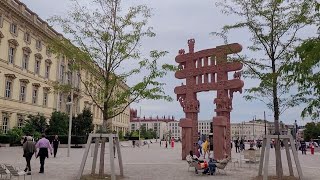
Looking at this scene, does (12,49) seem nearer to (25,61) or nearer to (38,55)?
(25,61)

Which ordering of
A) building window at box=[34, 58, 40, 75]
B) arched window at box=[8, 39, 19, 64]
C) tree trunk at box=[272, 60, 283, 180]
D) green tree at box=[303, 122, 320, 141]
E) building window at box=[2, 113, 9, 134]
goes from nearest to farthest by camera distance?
1. tree trunk at box=[272, 60, 283, 180]
2. building window at box=[2, 113, 9, 134]
3. arched window at box=[8, 39, 19, 64]
4. building window at box=[34, 58, 40, 75]
5. green tree at box=[303, 122, 320, 141]

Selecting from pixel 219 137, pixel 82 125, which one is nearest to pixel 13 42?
pixel 82 125

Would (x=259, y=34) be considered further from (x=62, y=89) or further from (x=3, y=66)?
(x=3, y=66)

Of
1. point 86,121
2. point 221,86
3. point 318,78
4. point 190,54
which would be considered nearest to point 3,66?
point 86,121

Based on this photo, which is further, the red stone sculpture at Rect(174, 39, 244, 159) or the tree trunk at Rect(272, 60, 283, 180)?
the red stone sculpture at Rect(174, 39, 244, 159)

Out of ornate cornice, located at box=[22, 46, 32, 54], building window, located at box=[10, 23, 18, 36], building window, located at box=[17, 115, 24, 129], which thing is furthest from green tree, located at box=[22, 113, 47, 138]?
building window, located at box=[10, 23, 18, 36]

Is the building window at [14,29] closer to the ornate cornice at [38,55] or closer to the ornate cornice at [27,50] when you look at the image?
the ornate cornice at [27,50]

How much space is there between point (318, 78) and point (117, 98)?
9622 millimetres

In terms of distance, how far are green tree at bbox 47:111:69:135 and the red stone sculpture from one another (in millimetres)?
25422

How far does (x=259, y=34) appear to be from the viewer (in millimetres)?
15734

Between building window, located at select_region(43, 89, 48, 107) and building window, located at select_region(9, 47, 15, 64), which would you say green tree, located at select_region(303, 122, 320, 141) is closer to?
building window, located at select_region(43, 89, 48, 107)

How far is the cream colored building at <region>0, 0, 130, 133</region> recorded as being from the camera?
134 ft

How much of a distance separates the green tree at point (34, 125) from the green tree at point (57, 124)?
129cm

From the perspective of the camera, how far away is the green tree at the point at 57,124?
46.5m
